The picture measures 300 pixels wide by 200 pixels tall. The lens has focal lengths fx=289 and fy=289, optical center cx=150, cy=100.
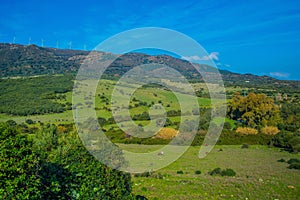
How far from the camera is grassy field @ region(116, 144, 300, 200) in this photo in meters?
17.0

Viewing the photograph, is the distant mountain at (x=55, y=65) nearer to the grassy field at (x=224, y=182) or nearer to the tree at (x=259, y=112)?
the tree at (x=259, y=112)

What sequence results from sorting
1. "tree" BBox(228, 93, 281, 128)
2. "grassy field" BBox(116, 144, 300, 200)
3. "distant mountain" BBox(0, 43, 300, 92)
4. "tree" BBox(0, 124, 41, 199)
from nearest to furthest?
"tree" BBox(0, 124, 41, 199), "grassy field" BBox(116, 144, 300, 200), "tree" BBox(228, 93, 281, 128), "distant mountain" BBox(0, 43, 300, 92)

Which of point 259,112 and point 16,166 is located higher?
point 259,112

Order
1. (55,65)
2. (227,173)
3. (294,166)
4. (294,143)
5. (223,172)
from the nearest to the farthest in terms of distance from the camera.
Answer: (227,173), (223,172), (294,166), (294,143), (55,65)

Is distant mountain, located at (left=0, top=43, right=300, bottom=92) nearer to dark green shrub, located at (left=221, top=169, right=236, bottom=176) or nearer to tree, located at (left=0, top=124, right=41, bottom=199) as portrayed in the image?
dark green shrub, located at (left=221, top=169, right=236, bottom=176)

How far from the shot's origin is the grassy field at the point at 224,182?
17.0 metres

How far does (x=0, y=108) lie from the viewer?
76750mm

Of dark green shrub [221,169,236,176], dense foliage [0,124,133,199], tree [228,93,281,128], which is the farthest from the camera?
tree [228,93,281,128]

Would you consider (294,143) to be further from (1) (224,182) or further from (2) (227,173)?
(1) (224,182)

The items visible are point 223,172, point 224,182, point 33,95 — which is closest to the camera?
point 224,182

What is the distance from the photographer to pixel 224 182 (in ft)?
65.3

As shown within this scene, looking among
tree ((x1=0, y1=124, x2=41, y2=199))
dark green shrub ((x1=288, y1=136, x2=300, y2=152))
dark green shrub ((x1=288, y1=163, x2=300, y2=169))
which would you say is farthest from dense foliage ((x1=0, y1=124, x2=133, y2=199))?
dark green shrub ((x1=288, y1=136, x2=300, y2=152))

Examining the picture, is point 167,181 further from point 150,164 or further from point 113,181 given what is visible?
point 113,181

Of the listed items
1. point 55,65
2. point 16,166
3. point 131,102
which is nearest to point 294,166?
point 16,166
